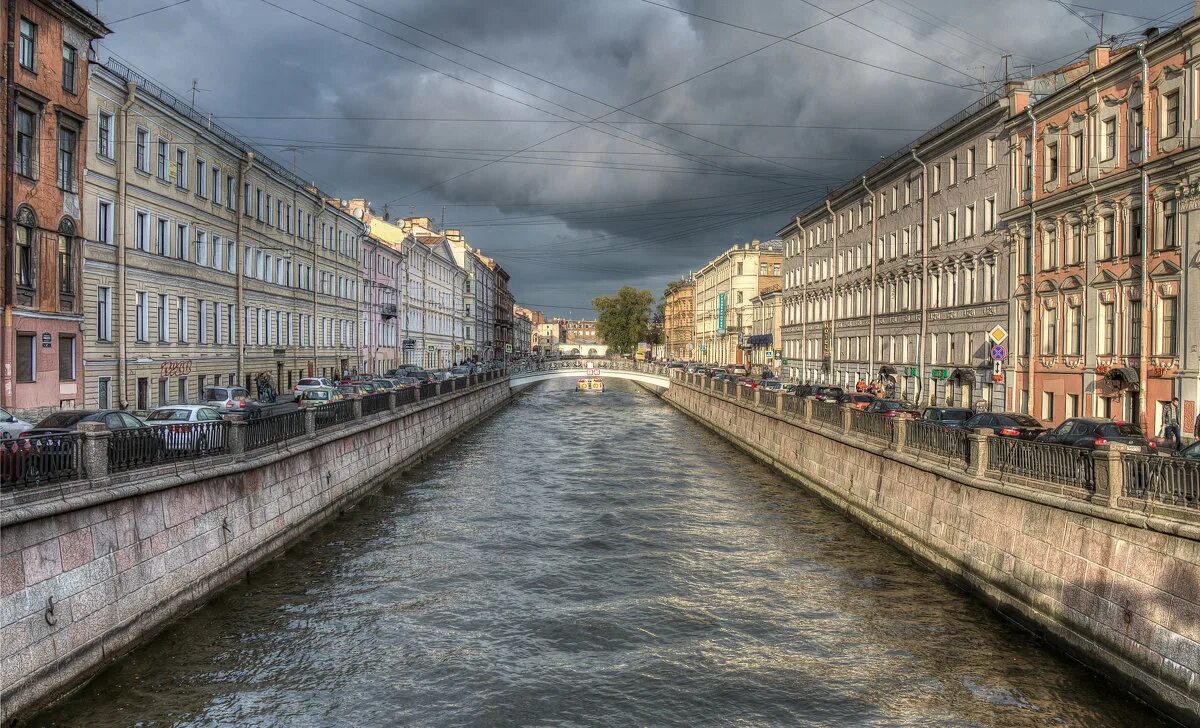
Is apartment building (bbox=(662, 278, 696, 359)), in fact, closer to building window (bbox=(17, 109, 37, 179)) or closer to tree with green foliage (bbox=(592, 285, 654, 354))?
tree with green foliage (bbox=(592, 285, 654, 354))

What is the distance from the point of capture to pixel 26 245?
78.9ft

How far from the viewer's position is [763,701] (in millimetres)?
11172

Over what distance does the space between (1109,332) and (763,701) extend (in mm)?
23152

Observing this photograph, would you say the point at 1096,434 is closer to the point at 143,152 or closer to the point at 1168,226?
the point at 1168,226

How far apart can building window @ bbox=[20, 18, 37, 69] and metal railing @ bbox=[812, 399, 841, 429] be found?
25886 mm

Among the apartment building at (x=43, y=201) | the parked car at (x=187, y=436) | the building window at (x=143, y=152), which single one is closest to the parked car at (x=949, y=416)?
the parked car at (x=187, y=436)

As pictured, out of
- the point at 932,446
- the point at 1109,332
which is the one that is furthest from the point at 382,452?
the point at 1109,332

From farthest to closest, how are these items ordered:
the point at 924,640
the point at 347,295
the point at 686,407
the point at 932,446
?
the point at 686,407 → the point at 347,295 → the point at 932,446 → the point at 924,640

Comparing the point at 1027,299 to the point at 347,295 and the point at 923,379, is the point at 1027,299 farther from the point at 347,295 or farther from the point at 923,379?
the point at 347,295

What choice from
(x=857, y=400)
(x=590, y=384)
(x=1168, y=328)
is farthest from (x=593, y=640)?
(x=590, y=384)

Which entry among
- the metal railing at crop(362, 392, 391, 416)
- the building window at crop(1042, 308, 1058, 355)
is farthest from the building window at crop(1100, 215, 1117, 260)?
the metal railing at crop(362, 392, 391, 416)

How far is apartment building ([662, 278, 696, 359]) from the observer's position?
147375 mm

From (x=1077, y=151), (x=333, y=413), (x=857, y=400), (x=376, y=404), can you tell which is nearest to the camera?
(x=333, y=413)

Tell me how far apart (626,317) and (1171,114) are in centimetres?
12933
